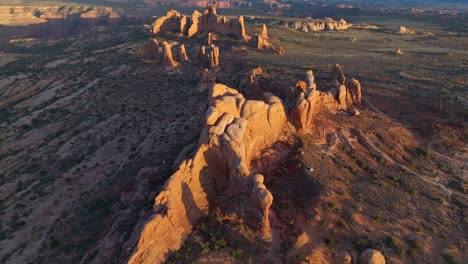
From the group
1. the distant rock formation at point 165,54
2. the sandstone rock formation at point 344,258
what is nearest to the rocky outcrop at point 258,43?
the distant rock formation at point 165,54

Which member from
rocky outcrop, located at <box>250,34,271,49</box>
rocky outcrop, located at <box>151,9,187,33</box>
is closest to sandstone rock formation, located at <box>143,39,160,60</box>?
rocky outcrop, located at <box>250,34,271,49</box>

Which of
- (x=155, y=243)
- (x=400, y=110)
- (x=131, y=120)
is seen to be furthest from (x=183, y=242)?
(x=400, y=110)

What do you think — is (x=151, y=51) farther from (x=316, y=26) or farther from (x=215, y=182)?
(x=316, y=26)

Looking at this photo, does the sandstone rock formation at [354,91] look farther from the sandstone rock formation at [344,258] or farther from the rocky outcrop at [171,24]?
the rocky outcrop at [171,24]

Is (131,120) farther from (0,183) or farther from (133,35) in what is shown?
(133,35)

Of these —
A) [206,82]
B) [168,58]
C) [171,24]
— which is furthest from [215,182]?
[171,24]

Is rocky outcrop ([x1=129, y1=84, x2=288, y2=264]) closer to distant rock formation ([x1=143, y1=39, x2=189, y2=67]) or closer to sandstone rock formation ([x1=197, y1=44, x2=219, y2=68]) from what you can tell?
sandstone rock formation ([x1=197, y1=44, x2=219, y2=68])
